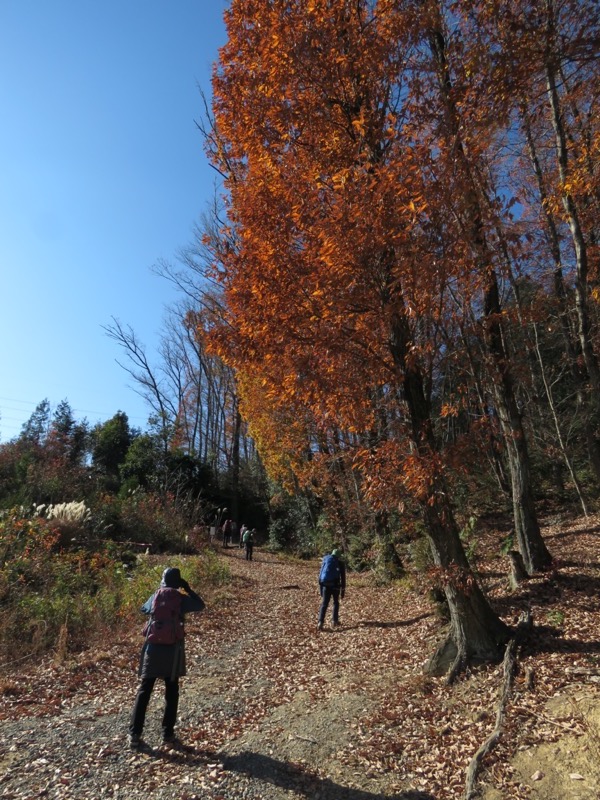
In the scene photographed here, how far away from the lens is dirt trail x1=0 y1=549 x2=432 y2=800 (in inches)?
161

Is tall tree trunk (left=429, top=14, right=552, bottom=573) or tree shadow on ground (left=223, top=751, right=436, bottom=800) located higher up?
tall tree trunk (left=429, top=14, right=552, bottom=573)

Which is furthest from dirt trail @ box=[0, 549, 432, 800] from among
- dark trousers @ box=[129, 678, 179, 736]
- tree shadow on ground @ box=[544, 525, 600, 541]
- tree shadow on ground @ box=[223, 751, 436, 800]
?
tree shadow on ground @ box=[544, 525, 600, 541]

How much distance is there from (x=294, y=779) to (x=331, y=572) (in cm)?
547

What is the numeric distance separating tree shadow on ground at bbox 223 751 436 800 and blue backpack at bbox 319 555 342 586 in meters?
5.02

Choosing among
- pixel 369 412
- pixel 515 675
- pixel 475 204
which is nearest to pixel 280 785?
pixel 515 675

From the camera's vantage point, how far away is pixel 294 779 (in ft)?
13.6

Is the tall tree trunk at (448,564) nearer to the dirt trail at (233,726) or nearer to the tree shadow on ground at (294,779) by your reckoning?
the dirt trail at (233,726)

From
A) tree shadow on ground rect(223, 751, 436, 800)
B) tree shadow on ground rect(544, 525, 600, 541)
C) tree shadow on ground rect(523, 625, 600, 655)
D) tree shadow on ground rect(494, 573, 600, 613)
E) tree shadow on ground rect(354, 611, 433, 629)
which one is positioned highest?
tree shadow on ground rect(544, 525, 600, 541)

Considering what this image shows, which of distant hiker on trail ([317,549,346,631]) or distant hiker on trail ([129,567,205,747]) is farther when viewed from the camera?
distant hiker on trail ([317,549,346,631])

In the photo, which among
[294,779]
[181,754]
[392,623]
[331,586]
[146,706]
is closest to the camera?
[294,779]

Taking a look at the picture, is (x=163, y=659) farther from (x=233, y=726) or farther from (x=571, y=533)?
(x=571, y=533)

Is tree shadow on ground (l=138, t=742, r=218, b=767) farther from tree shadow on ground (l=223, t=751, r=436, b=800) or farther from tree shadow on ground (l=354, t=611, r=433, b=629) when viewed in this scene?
tree shadow on ground (l=354, t=611, r=433, b=629)

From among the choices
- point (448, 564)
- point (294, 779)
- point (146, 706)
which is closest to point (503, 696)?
point (448, 564)

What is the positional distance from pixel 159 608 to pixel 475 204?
5672 millimetres
